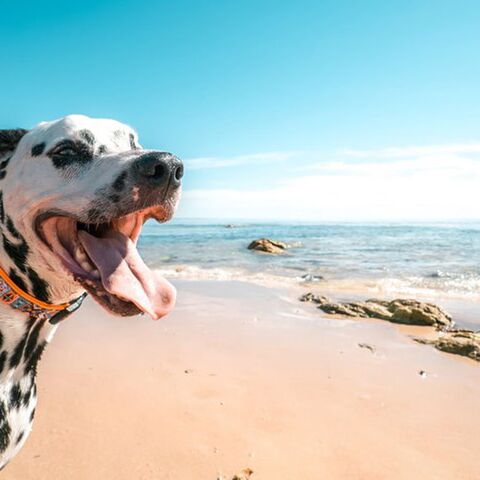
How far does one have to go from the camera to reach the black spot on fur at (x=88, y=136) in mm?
2150

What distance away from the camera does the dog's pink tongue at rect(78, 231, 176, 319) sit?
193cm

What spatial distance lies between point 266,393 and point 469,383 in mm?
2431

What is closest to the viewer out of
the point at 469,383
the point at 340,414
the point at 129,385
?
the point at 340,414

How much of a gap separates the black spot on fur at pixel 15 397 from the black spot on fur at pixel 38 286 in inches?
21.5

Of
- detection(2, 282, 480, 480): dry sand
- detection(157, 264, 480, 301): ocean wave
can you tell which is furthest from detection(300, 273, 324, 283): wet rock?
detection(2, 282, 480, 480): dry sand

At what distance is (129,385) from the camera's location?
4270 mm

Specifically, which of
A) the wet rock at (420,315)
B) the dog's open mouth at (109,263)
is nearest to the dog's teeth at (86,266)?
the dog's open mouth at (109,263)

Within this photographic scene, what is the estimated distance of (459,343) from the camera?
580 cm

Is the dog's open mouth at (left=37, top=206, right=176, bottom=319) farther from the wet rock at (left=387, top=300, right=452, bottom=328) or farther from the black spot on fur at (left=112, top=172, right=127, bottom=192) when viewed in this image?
the wet rock at (left=387, top=300, right=452, bottom=328)

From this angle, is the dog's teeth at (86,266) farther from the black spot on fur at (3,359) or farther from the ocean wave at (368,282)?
the ocean wave at (368,282)

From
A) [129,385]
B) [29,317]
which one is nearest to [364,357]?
[129,385]

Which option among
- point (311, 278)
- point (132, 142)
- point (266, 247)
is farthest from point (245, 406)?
point (266, 247)

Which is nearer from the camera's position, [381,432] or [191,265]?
[381,432]

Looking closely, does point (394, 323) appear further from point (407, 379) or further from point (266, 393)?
point (266, 393)
